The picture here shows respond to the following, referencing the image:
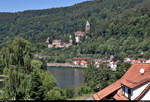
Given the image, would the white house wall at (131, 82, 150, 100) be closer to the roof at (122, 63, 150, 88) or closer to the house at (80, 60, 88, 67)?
the roof at (122, 63, 150, 88)

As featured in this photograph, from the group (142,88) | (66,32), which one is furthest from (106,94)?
(66,32)

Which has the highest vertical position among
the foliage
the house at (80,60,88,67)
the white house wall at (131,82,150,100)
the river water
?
the white house wall at (131,82,150,100)

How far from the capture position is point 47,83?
77.5 ft

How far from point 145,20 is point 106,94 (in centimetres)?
10968

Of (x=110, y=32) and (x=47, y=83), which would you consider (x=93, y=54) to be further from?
(x=47, y=83)

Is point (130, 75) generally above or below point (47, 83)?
above

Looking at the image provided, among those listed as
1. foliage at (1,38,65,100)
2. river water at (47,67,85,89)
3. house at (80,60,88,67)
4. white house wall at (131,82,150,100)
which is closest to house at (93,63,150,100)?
white house wall at (131,82,150,100)

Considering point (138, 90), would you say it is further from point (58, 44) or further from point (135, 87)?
point (58, 44)

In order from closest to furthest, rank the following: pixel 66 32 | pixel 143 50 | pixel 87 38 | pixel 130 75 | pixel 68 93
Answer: pixel 130 75, pixel 68 93, pixel 143 50, pixel 87 38, pixel 66 32

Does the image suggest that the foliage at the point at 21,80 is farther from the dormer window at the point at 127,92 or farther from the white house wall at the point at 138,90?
the white house wall at the point at 138,90

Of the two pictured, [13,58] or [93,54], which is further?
[93,54]

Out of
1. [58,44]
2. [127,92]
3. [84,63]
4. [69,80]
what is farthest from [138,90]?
[58,44]

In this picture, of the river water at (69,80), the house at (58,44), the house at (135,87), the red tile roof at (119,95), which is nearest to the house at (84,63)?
the river water at (69,80)

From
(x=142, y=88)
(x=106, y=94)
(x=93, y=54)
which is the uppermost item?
(x=142, y=88)
